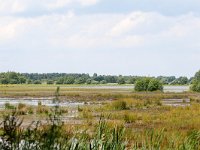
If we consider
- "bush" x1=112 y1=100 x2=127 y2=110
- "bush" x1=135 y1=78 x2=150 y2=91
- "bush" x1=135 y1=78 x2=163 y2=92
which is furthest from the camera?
"bush" x1=135 y1=78 x2=150 y2=91

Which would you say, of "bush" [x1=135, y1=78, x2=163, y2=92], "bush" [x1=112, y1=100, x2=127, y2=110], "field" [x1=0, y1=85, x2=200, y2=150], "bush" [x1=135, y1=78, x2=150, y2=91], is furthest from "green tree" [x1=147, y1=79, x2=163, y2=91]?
"bush" [x1=112, y1=100, x2=127, y2=110]

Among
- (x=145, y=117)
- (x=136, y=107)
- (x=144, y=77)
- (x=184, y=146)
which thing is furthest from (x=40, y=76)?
(x=184, y=146)

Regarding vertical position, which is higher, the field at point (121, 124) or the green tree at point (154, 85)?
the green tree at point (154, 85)

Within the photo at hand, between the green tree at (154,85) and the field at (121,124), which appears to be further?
the green tree at (154,85)

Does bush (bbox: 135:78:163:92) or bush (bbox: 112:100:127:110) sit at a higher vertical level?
bush (bbox: 135:78:163:92)

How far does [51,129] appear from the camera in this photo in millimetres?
4316

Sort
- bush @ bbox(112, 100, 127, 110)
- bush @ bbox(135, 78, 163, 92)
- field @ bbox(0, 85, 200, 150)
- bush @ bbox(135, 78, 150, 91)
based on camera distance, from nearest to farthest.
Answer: field @ bbox(0, 85, 200, 150) → bush @ bbox(112, 100, 127, 110) → bush @ bbox(135, 78, 163, 92) → bush @ bbox(135, 78, 150, 91)

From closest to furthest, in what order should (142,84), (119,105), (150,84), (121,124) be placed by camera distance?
(121,124)
(119,105)
(150,84)
(142,84)

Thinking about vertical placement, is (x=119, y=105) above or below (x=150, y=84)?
below

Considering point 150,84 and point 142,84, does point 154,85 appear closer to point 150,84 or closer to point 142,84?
point 150,84

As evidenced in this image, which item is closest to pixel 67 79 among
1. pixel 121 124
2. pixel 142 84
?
pixel 142 84

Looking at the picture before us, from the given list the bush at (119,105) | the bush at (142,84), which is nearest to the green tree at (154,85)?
the bush at (142,84)

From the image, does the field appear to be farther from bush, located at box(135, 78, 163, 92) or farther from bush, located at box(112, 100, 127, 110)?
bush, located at box(135, 78, 163, 92)

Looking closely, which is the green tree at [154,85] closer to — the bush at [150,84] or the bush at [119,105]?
the bush at [150,84]
